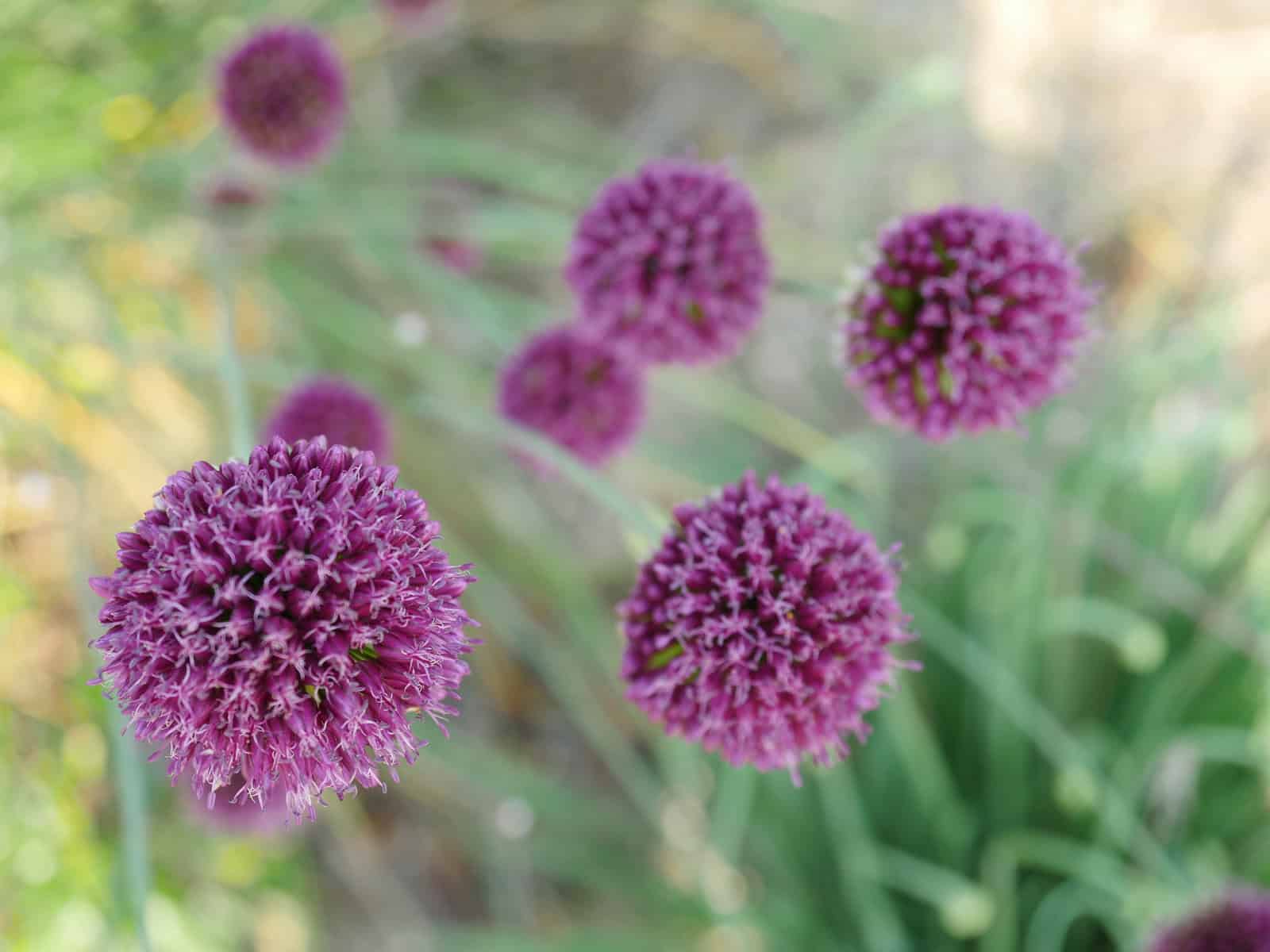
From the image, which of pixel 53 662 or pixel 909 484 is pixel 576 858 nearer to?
pixel 909 484

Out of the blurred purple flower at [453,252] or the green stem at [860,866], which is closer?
the green stem at [860,866]

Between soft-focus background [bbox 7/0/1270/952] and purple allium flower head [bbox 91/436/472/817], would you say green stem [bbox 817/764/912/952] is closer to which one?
soft-focus background [bbox 7/0/1270/952]

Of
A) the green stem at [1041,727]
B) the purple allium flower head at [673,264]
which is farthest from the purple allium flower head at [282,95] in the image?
the green stem at [1041,727]

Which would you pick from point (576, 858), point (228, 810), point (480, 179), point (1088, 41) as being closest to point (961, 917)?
point (576, 858)

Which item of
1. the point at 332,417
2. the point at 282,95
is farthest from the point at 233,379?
the point at 282,95

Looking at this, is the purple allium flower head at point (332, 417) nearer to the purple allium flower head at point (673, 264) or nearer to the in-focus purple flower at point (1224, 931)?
the purple allium flower head at point (673, 264)

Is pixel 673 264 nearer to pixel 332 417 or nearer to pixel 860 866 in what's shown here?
pixel 332 417
